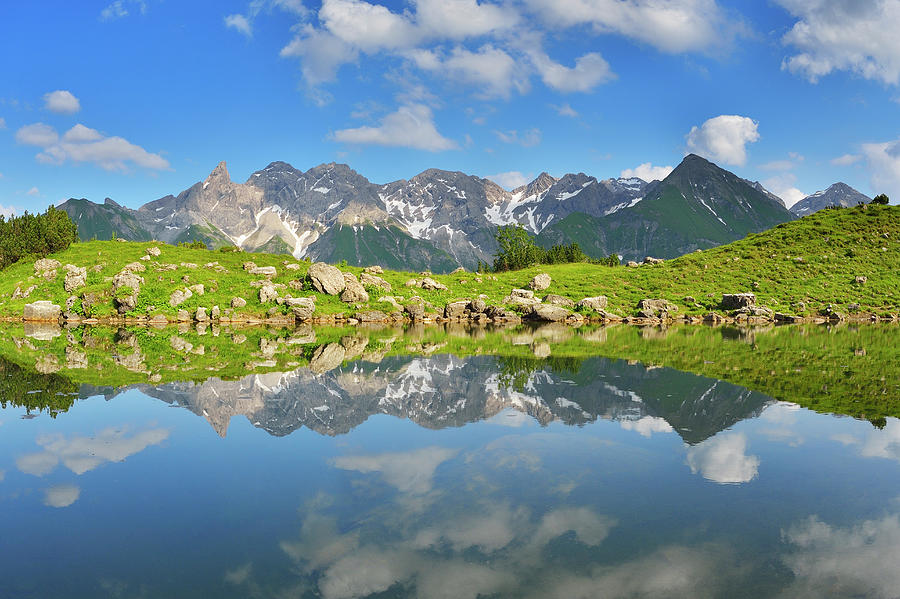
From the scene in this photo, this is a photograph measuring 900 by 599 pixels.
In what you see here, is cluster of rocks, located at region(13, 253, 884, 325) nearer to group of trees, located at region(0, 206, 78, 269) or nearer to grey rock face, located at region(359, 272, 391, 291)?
grey rock face, located at region(359, 272, 391, 291)

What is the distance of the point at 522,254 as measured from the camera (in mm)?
128875

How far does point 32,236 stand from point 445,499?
112491mm

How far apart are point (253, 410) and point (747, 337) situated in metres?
49.3

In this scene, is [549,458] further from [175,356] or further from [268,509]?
[175,356]

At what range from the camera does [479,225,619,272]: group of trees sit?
127 metres

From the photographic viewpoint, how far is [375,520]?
35.4 feet

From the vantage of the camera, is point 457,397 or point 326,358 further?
point 326,358

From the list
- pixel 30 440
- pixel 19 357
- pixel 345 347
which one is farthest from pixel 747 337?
pixel 19 357

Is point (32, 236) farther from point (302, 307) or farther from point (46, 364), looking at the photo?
point (46, 364)

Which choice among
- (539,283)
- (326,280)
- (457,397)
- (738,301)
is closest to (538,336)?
(457,397)

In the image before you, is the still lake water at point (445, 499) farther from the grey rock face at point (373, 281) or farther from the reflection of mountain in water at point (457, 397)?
the grey rock face at point (373, 281)

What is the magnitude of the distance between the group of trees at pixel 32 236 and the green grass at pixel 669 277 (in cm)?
311

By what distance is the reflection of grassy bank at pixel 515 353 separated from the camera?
2652 centimetres

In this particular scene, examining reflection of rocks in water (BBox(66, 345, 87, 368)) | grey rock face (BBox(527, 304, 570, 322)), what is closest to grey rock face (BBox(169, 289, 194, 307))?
reflection of rocks in water (BBox(66, 345, 87, 368))
